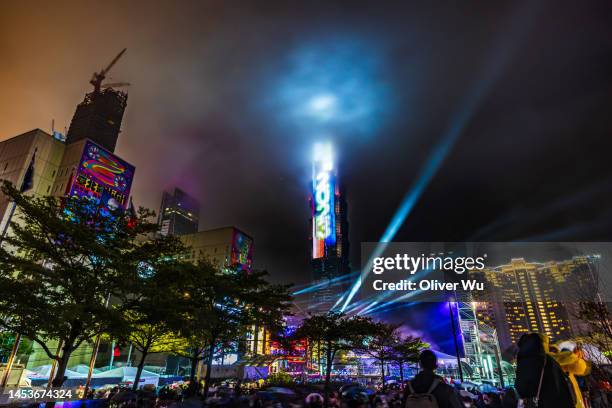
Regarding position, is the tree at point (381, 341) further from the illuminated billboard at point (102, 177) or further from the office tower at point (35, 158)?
the office tower at point (35, 158)

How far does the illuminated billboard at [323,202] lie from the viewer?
132250 millimetres

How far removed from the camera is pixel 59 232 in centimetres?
1436

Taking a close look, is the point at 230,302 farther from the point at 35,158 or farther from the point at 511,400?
the point at 35,158

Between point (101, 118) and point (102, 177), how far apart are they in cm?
7616

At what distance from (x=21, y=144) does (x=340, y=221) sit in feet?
518

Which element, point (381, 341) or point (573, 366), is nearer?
point (573, 366)

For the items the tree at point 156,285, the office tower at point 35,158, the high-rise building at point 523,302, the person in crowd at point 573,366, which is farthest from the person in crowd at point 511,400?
the high-rise building at point 523,302

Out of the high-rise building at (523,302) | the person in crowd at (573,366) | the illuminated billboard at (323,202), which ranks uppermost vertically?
the illuminated billboard at (323,202)

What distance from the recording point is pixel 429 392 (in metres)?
3.79

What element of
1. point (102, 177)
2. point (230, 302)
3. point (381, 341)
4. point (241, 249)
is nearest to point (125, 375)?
point (230, 302)

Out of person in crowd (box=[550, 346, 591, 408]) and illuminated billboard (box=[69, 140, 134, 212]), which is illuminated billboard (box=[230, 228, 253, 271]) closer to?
illuminated billboard (box=[69, 140, 134, 212])

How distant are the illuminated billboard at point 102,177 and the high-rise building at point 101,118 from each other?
65.1m

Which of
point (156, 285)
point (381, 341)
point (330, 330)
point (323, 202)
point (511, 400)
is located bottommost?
point (511, 400)

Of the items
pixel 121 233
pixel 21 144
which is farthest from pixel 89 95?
pixel 121 233
